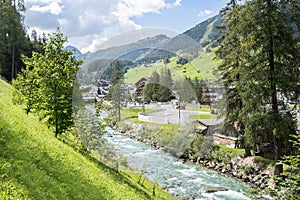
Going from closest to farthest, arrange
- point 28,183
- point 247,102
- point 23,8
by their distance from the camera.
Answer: point 28,183, point 247,102, point 23,8

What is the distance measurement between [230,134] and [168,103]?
13978 mm

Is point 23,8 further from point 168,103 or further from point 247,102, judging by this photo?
point 168,103

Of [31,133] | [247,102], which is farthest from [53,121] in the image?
[247,102]

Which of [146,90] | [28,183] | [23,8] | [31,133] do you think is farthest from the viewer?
[23,8]

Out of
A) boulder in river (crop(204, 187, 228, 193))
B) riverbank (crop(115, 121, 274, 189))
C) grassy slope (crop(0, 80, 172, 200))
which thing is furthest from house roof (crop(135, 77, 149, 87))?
riverbank (crop(115, 121, 274, 189))

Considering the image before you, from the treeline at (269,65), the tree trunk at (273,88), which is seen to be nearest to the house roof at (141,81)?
the treeline at (269,65)

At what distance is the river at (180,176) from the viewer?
1079 centimetres


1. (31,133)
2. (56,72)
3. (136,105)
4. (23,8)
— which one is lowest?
(31,133)

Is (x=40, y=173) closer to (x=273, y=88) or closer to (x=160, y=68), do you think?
(x=160, y=68)

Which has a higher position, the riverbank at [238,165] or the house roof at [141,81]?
the house roof at [141,81]

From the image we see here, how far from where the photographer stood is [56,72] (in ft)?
33.3

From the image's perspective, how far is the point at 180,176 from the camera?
56.4 ft

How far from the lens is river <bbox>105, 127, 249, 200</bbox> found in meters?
10.8

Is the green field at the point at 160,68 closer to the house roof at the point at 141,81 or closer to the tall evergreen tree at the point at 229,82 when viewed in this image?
the house roof at the point at 141,81
